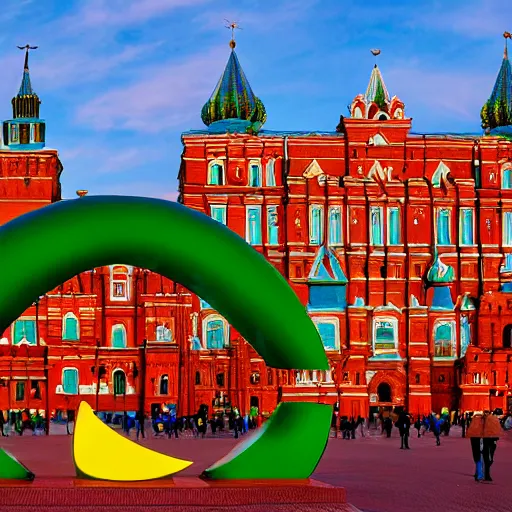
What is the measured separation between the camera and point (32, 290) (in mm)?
11141

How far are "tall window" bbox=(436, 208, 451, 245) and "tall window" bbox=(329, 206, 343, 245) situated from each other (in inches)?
177

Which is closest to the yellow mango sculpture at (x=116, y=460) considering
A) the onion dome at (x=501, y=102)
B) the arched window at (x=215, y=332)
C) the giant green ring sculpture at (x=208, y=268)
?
the giant green ring sculpture at (x=208, y=268)

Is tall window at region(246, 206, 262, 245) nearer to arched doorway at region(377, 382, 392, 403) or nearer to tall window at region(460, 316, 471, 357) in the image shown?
arched doorway at region(377, 382, 392, 403)

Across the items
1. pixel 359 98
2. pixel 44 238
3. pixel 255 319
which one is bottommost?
pixel 255 319

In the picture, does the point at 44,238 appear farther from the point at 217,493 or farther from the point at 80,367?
the point at 80,367

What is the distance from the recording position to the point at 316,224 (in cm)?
5447

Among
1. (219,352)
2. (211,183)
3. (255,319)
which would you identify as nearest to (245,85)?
(211,183)

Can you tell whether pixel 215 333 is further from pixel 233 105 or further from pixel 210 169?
pixel 233 105

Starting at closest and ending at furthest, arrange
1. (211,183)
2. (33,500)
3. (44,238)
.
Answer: (33,500), (44,238), (211,183)

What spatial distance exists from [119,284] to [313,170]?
398 inches

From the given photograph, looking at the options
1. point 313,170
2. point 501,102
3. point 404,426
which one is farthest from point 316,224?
point 404,426

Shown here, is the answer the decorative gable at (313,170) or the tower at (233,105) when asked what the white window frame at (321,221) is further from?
the tower at (233,105)

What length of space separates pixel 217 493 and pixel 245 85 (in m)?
48.8

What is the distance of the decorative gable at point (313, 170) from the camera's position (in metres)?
54.6
